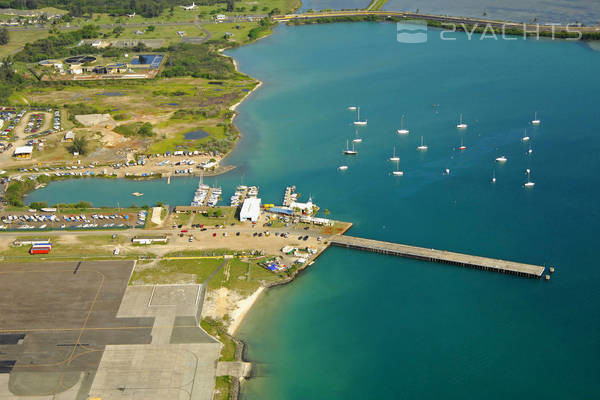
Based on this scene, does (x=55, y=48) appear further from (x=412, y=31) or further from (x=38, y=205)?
(x=412, y=31)

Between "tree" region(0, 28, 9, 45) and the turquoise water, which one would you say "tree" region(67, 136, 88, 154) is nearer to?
the turquoise water

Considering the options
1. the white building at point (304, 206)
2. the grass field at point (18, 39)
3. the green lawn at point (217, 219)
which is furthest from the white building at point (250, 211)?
the grass field at point (18, 39)

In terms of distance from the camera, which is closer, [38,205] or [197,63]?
[38,205]

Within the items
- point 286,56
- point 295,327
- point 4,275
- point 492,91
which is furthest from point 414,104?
point 4,275

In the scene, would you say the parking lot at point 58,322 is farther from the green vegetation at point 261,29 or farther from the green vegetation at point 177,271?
the green vegetation at point 261,29

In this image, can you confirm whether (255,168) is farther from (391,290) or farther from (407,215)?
(391,290)

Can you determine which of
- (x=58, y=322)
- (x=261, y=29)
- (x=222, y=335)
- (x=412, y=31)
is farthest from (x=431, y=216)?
(x=261, y=29)
